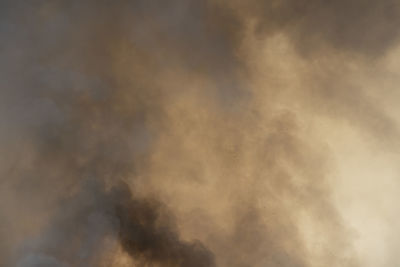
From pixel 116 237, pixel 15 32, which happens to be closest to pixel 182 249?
pixel 116 237

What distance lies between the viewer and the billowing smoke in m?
23.0

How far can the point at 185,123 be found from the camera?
2725 cm

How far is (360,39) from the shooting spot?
88.9ft

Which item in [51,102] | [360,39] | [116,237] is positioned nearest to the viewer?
[116,237]

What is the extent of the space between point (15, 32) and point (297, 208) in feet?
70.9

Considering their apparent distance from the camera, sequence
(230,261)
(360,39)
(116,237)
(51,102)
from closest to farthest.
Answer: (116,237), (230,261), (51,102), (360,39)

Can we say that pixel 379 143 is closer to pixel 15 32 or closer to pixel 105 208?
pixel 105 208

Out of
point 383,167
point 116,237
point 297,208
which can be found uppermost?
point 383,167

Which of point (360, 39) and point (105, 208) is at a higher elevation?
point (360, 39)

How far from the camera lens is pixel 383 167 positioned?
26641mm

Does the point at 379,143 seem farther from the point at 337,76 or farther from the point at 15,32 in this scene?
the point at 15,32

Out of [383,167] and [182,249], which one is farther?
[383,167]

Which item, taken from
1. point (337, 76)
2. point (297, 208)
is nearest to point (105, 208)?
point (297, 208)

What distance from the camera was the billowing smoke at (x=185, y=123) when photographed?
75.6 feet
